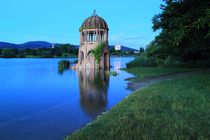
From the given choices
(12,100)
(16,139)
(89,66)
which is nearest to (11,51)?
(89,66)

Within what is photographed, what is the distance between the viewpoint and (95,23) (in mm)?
50719

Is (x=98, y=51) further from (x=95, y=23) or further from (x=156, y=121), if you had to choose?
(x=156, y=121)

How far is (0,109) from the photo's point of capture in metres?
14.7

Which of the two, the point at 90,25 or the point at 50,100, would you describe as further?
the point at 90,25

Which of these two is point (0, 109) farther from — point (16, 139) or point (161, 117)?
point (161, 117)

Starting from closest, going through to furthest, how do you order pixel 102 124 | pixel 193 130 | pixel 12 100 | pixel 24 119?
pixel 193 130
pixel 102 124
pixel 24 119
pixel 12 100

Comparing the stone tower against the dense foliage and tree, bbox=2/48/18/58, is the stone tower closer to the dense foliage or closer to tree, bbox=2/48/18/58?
the dense foliage

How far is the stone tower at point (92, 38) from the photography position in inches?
1993

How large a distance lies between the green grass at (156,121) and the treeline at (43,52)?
107 metres

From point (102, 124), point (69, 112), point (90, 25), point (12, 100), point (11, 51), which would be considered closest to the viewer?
point (102, 124)

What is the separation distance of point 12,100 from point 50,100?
2121 millimetres

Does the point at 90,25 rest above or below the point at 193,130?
above

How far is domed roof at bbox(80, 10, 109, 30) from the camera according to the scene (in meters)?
50.6

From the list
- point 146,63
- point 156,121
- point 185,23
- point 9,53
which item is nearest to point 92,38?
point 146,63
